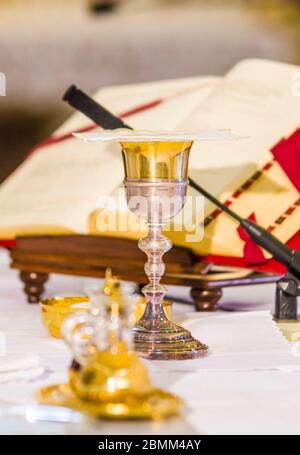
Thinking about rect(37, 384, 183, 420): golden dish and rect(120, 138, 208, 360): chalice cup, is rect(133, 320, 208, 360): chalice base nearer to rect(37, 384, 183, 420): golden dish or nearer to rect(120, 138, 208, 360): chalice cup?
rect(120, 138, 208, 360): chalice cup

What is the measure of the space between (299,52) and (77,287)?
125 cm

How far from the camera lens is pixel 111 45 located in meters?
2.92

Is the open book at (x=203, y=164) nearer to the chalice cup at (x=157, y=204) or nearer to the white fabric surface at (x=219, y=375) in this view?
the white fabric surface at (x=219, y=375)

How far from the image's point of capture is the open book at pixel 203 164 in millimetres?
1498

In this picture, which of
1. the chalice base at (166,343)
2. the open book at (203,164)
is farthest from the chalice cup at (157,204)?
the open book at (203,164)

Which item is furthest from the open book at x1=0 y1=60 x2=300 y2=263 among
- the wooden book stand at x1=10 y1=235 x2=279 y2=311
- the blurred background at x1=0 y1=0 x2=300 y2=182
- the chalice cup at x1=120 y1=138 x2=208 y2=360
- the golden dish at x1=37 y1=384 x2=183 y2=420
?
the blurred background at x1=0 y1=0 x2=300 y2=182

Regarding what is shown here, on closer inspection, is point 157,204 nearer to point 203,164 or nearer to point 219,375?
point 219,375

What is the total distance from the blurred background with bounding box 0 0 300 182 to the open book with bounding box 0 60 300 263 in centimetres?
99

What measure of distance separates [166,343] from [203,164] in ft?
1.46

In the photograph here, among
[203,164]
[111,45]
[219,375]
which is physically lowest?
[219,375]

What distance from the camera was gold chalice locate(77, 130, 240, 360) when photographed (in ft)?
3.84

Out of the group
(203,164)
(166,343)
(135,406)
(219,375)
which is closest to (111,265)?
(203,164)

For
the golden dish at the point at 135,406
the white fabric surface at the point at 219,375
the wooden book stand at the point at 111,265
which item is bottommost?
the golden dish at the point at 135,406

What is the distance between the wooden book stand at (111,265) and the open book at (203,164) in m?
0.03
